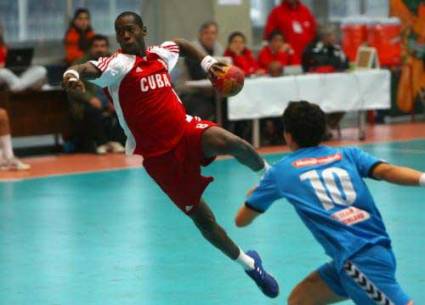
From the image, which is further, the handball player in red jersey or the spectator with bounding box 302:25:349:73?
the spectator with bounding box 302:25:349:73

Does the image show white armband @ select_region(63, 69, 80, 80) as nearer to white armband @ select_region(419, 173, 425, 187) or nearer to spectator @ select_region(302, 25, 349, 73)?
white armband @ select_region(419, 173, 425, 187)

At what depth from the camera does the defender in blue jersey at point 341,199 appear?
5113 mm

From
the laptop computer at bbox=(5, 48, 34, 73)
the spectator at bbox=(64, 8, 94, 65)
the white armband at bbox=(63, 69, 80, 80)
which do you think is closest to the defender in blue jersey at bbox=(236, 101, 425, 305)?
the white armband at bbox=(63, 69, 80, 80)

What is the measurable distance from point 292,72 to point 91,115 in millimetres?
2719

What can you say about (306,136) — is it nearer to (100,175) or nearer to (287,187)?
(287,187)

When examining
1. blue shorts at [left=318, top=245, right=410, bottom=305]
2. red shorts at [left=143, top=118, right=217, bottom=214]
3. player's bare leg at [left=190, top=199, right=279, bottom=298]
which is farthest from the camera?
red shorts at [left=143, top=118, right=217, bottom=214]

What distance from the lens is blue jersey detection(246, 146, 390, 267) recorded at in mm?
5176

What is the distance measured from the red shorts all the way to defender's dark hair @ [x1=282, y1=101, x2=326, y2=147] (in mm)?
1993

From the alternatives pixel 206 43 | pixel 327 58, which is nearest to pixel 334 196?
pixel 206 43

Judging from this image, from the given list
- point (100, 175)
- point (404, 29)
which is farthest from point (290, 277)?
point (404, 29)

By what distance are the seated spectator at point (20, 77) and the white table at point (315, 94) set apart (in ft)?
8.33

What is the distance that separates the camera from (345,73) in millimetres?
16078

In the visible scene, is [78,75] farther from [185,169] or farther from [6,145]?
[6,145]

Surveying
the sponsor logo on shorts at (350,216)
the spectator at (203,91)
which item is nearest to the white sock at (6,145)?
the spectator at (203,91)
